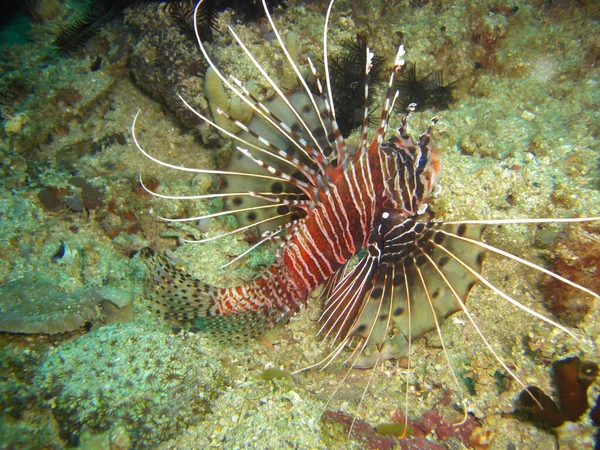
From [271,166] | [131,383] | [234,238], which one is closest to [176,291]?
[131,383]

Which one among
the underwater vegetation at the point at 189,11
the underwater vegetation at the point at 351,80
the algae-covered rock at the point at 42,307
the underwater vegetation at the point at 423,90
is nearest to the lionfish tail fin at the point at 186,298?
the algae-covered rock at the point at 42,307

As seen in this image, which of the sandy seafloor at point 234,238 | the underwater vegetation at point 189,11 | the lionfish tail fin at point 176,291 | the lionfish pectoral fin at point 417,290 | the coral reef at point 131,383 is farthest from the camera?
the underwater vegetation at point 189,11

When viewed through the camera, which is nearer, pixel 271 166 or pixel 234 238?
pixel 271 166

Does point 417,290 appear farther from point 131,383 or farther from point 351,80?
point 351,80

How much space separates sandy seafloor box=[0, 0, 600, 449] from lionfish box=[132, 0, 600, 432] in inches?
10.8

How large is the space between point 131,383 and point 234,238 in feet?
6.05

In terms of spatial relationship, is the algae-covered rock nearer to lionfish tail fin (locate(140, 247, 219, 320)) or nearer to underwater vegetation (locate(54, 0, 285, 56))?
lionfish tail fin (locate(140, 247, 219, 320))

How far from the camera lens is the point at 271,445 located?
94.9 inches

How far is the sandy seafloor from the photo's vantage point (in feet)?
7.83

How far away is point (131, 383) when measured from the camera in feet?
7.75

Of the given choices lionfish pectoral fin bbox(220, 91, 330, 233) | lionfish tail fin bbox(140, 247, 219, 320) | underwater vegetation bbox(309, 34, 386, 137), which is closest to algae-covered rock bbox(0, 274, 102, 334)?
lionfish tail fin bbox(140, 247, 219, 320)

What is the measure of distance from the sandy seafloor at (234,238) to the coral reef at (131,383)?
11 millimetres

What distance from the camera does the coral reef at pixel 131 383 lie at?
2.13m

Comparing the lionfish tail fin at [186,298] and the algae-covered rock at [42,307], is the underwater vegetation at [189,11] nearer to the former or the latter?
the lionfish tail fin at [186,298]
